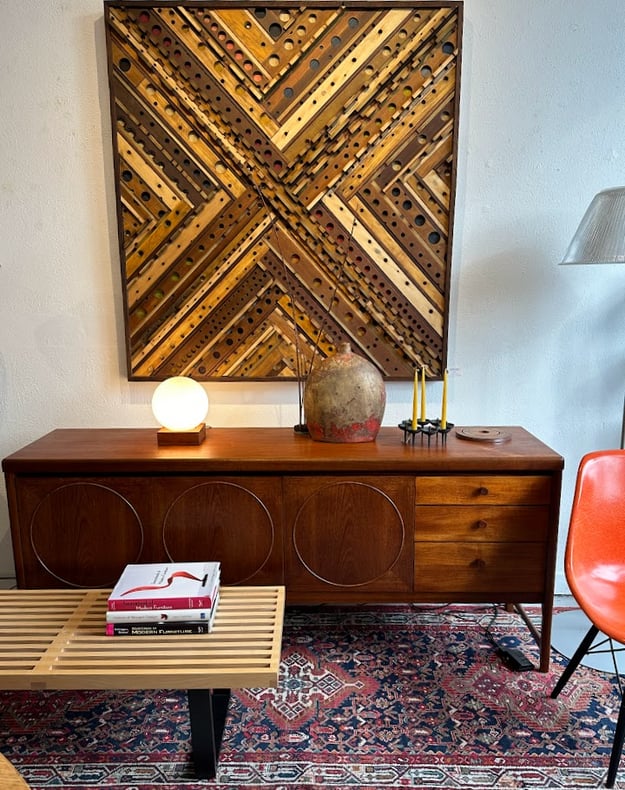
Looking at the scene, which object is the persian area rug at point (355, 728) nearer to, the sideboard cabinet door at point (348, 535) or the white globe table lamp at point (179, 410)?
the sideboard cabinet door at point (348, 535)

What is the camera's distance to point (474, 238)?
2.15m

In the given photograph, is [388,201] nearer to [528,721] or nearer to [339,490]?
[339,490]

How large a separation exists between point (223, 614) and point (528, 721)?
3.01 feet

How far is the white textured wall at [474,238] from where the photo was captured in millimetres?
2021

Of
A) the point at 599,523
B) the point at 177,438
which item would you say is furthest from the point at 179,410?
the point at 599,523

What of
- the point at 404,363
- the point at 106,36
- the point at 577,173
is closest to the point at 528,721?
the point at 404,363

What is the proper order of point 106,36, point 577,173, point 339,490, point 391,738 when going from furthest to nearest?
point 577,173 → point 106,36 → point 339,490 → point 391,738

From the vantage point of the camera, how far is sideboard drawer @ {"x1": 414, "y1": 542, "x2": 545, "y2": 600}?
6.03 ft

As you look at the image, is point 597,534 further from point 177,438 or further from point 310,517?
point 177,438

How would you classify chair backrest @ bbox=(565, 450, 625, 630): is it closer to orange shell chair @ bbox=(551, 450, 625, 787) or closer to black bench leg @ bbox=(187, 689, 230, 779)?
orange shell chair @ bbox=(551, 450, 625, 787)

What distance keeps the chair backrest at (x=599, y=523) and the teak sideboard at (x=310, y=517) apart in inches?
4.1

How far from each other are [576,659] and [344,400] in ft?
3.29

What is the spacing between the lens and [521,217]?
2.13 metres

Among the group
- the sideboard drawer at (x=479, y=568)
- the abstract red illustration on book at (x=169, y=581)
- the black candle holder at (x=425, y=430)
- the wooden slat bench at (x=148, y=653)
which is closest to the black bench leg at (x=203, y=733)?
the wooden slat bench at (x=148, y=653)
